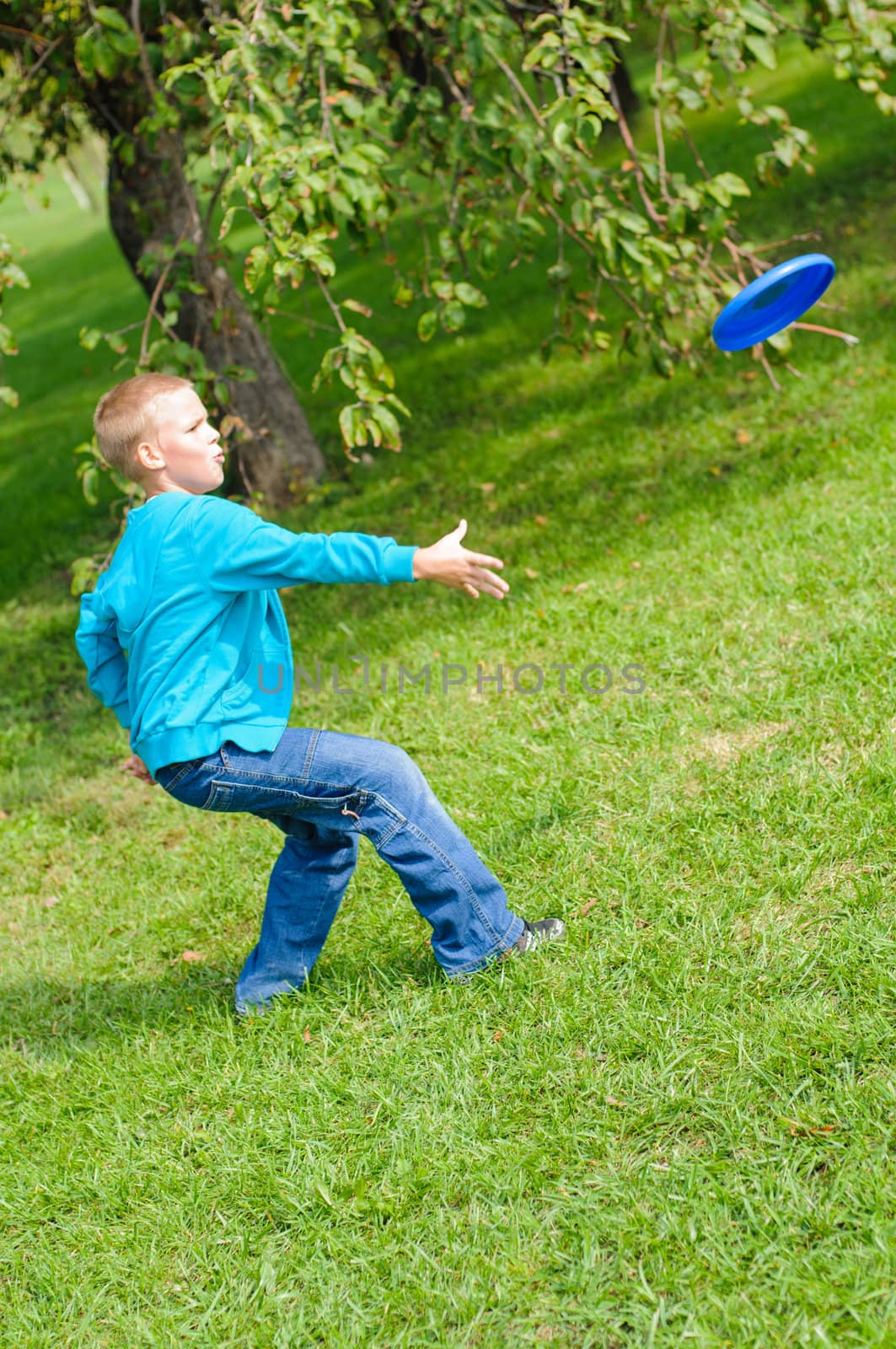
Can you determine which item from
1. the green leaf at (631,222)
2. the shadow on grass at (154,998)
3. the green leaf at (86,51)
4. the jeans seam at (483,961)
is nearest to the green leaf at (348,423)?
the green leaf at (631,222)

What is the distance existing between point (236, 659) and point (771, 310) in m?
2.71

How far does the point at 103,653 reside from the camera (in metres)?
3.22

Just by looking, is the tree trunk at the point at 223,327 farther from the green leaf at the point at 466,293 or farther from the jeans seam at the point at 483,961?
the jeans seam at the point at 483,961

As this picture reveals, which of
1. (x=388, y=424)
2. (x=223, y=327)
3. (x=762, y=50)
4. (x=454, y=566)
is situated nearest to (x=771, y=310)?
(x=762, y=50)

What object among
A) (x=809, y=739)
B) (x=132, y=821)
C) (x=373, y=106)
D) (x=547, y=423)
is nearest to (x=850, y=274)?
(x=547, y=423)

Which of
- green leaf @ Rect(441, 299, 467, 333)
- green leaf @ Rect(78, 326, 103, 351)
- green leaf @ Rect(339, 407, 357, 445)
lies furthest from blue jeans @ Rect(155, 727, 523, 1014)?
green leaf @ Rect(78, 326, 103, 351)

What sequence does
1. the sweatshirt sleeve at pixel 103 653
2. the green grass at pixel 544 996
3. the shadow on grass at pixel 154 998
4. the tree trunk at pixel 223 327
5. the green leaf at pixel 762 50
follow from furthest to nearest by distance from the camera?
the tree trunk at pixel 223 327 → the green leaf at pixel 762 50 → the shadow on grass at pixel 154 998 → the sweatshirt sleeve at pixel 103 653 → the green grass at pixel 544 996

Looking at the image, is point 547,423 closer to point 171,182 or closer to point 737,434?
point 737,434

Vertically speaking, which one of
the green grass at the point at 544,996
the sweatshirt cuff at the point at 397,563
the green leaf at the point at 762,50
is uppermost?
the green leaf at the point at 762,50

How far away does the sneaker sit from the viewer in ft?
10.8

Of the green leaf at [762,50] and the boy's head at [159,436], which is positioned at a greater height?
the boy's head at [159,436]

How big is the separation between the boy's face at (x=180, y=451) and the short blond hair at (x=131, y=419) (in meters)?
0.02

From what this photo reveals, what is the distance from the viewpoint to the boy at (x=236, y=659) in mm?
2818

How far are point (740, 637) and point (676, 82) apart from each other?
87.8 inches
